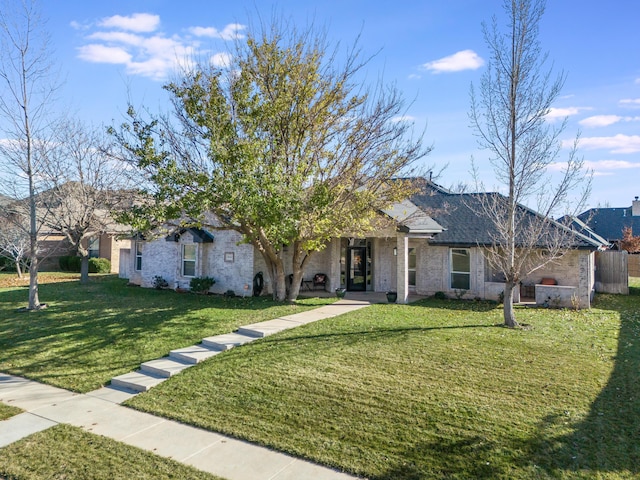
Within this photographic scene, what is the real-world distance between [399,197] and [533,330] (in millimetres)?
5775

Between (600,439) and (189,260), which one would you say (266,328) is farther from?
(189,260)

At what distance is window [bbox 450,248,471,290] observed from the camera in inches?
697

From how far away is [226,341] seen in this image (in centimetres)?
1035

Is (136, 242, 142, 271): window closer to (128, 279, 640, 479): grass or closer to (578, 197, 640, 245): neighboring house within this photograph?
(128, 279, 640, 479): grass

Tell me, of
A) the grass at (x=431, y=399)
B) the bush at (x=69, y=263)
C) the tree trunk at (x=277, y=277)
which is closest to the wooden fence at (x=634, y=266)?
the grass at (x=431, y=399)

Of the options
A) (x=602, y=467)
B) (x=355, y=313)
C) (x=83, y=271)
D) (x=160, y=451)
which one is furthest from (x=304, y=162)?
(x=83, y=271)

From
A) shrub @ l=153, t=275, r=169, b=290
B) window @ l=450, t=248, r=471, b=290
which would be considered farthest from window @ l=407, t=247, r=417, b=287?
shrub @ l=153, t=275, r=169, b=290

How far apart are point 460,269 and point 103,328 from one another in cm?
1352

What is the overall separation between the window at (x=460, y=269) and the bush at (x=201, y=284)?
34.4ft

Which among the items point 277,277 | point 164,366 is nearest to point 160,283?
point 277,277

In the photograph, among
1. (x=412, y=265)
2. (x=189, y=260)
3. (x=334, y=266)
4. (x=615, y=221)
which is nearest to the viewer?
(x=334, y=266)

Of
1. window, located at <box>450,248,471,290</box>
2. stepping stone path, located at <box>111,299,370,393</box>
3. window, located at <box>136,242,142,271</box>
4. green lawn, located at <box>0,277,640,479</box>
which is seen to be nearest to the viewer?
green lawn, located at <box>0,277,640,479</box>

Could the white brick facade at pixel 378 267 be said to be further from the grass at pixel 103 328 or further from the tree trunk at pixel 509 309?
the tree trunk at pixel 509 309

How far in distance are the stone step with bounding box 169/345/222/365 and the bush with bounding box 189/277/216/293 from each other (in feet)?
28.5
